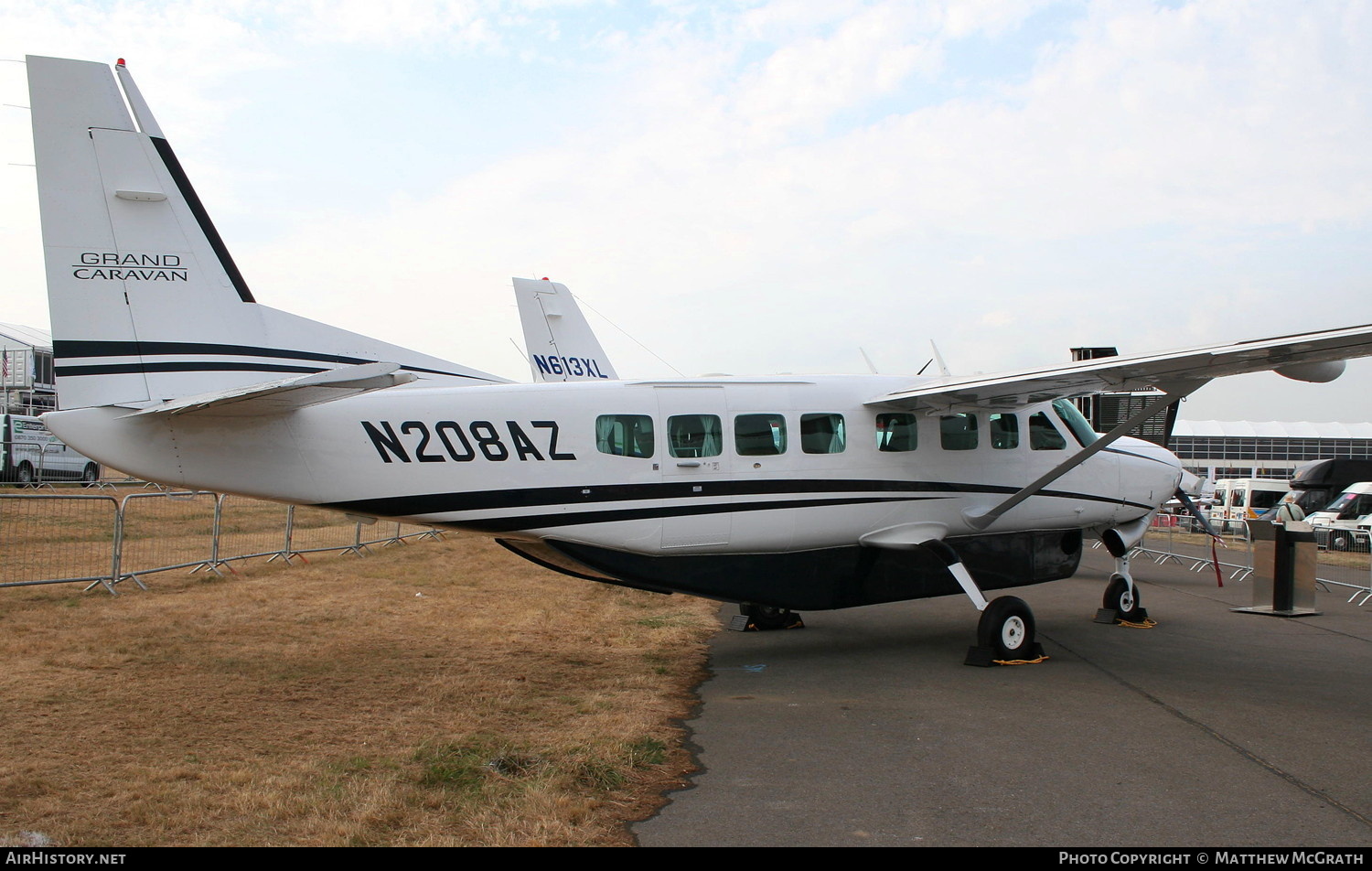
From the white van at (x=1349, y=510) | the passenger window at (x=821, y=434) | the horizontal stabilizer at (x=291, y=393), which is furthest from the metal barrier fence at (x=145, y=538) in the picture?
the white van at (x=1349, y=510)

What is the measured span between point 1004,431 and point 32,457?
32.3m

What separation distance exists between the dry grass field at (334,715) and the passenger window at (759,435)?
231cm

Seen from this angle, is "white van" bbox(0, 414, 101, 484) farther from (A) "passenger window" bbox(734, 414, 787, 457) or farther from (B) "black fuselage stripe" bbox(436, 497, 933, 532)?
(A) "passenger window" bbox(734, 414, 787, 457)

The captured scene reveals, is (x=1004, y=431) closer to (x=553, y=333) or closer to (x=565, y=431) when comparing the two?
(x=565, y=431)

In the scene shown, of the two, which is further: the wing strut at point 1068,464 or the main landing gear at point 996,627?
the main landing gear at point 996,627

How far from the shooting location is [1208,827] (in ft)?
16.3

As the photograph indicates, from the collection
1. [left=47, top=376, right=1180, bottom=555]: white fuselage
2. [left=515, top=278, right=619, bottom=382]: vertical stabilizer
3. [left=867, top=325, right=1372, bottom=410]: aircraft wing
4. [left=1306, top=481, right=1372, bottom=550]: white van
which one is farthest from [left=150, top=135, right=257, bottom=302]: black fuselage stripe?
[left=1306, top=481, right=1372, bottom=550]: white van

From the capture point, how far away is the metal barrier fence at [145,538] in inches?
504

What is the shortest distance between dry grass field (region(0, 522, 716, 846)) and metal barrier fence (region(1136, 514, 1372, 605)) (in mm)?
12627

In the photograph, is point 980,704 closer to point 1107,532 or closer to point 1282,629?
point 1107,532

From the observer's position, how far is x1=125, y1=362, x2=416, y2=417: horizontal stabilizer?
21.8 feet

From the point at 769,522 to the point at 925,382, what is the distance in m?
2.49

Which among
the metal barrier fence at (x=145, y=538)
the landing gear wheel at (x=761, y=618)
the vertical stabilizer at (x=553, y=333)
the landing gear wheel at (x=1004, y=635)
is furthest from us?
the vertical stabilizer at (x=553, y=333)

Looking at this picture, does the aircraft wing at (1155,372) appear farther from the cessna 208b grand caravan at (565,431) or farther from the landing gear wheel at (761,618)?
the landing gear wheel at (761,618)
